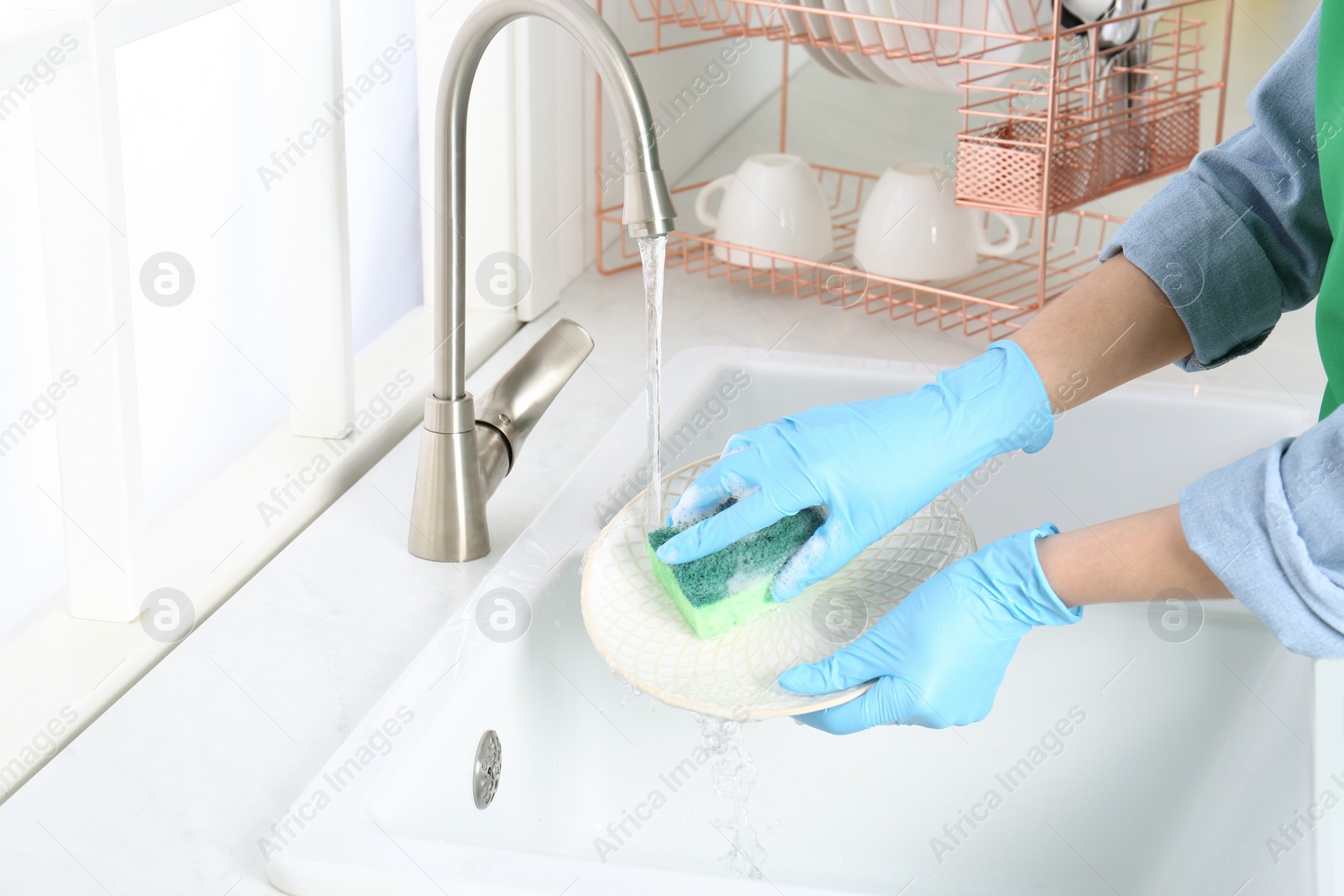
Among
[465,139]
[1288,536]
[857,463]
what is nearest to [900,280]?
[857,463]

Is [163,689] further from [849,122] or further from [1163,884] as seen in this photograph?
[849,122]

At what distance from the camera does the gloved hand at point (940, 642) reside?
781 millimetres

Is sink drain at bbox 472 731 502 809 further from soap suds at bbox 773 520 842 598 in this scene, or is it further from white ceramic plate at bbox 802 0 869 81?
white ceramic plate at bbox 802 0 869 81

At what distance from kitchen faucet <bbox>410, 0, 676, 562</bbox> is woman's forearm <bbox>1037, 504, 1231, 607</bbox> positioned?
31 centimetres

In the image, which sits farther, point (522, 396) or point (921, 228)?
point (921, 228)

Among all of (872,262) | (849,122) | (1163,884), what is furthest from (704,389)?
(849,122)

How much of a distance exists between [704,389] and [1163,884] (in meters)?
0.56

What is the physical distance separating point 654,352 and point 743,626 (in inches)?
8.3

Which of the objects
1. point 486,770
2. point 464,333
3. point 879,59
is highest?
point 879,59

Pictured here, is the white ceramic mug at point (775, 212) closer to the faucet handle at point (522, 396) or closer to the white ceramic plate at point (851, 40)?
the white ceramic plate at point (851, 40)

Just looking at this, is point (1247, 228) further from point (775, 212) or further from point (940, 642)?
point (775, 212)

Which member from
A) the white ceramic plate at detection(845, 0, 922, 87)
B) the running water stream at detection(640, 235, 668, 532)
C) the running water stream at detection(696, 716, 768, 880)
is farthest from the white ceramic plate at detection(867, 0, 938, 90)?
the running water stream at detection(696, 716, 768, 880)

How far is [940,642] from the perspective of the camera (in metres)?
0.78

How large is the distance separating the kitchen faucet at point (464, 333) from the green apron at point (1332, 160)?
0.42 m
